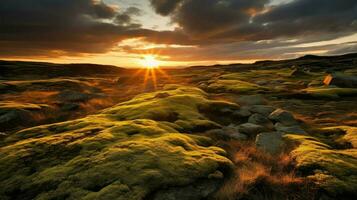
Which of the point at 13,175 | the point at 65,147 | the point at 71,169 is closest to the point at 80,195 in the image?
the point at 71,169

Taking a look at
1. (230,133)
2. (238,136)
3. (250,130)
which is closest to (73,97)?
(230,133)

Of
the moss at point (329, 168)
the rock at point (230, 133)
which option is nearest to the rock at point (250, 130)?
the rock at point (230, 133)

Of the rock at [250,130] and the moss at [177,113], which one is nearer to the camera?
the rock at [250,130]

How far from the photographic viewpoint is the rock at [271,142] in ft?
76.6

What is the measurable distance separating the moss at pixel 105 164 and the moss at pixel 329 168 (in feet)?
18.7

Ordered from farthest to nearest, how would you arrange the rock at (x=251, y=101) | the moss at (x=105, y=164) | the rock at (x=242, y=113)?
the rock at (x=251, y=101), the rock at (x=242, y=113), the moss at (x=105, y=164)

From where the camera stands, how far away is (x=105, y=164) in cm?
1688

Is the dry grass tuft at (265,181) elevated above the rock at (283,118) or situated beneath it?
elevated above

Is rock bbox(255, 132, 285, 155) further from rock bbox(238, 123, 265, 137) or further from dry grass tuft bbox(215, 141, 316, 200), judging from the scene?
rock bbox(238, 123, 265, 137)

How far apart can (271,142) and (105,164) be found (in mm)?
16272

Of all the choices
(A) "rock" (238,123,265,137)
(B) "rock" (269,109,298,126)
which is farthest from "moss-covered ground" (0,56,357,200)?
(B) "rock" (269,109,298,126)

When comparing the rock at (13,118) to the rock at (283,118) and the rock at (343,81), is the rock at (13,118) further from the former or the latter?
the rock at (343,81)

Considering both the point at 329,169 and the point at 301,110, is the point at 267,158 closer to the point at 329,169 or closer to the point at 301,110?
the point at 329,169

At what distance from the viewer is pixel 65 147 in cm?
2089
